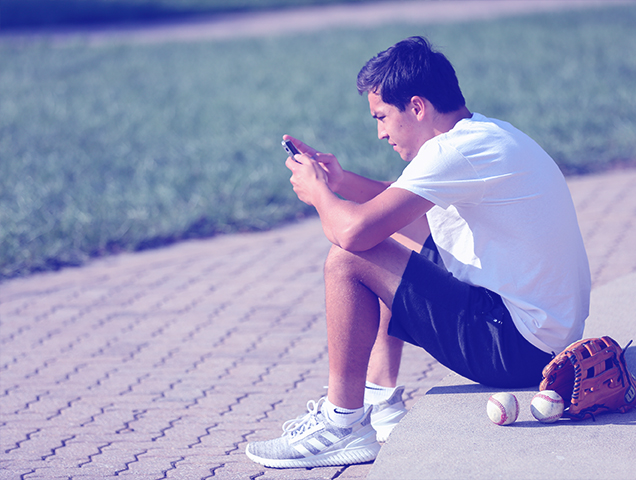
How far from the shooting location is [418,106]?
273cm

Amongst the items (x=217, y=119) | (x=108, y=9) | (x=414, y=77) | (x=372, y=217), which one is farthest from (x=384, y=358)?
(x=108, y=9)

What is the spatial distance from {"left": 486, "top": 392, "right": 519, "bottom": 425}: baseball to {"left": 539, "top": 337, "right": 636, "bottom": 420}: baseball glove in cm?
11

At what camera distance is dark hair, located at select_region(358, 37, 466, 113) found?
2.70 meters

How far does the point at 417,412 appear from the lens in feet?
9.01

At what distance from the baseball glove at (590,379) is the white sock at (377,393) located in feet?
2.12

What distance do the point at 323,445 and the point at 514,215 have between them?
A: 1.04m

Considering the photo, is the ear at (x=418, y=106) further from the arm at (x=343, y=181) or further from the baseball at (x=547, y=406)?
the baseball at (x=547, y=406)

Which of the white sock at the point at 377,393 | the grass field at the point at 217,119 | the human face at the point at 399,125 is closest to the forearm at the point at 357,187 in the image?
the human face at the point at 399,125

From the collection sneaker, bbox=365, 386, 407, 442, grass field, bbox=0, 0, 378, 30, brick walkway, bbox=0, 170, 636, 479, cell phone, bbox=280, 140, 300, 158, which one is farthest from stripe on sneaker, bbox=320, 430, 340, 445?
grass field, bbox=0, 0, 378, 30

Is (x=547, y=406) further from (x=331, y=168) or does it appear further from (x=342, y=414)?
(x=331, y=168)

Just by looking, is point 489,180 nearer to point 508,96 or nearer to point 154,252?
point 154,252

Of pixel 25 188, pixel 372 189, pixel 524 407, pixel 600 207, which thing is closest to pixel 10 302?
pixel 25 188

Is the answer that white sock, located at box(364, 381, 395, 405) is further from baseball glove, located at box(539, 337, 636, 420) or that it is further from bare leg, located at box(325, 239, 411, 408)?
baseball glove, located at box(539, 337, 636, 420)

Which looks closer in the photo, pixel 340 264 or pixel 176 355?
pixel 340 264
